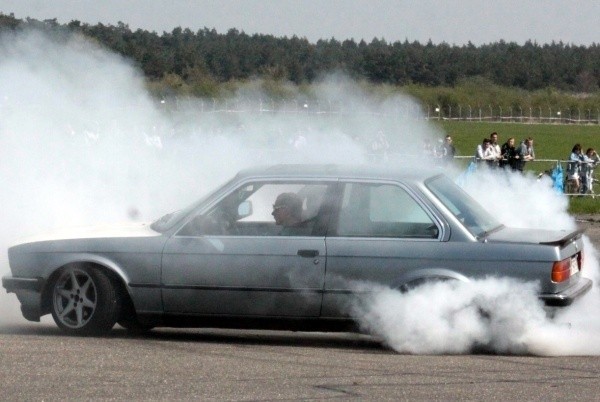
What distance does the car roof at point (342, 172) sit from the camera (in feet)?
28.9

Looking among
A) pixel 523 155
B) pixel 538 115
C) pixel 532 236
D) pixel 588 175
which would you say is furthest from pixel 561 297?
pixel 538 115

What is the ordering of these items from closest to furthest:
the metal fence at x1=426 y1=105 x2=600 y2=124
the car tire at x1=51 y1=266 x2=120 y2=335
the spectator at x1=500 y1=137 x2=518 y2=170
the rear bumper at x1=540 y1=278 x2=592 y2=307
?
the rear bumper at x1=540 y1=278 x2=592 y2=307 < the car tire at x1=51 y1=266 x2=120 y2=335 < the spectator at x1=500 y1=137 x2=518 y2=170 < the metal fence at x1=426 y1=105 x2=600 y2=124

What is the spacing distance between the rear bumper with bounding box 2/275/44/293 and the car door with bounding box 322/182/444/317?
85.9 inches

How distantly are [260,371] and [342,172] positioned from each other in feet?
6.54

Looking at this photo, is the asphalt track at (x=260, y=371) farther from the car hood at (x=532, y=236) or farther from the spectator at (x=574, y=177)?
the spectator at (x=574, y=177)

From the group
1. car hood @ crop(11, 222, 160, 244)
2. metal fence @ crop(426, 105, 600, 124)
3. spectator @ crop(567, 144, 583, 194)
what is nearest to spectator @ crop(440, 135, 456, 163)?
spectator @ crop(567, 144, 583, 194)

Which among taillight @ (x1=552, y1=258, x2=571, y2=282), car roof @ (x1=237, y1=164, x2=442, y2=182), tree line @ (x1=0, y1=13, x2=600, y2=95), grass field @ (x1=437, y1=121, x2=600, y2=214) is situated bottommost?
grass field @ (x1=437, y1=121, x2=600, y2=214)

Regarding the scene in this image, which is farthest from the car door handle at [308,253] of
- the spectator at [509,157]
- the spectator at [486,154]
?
the spectator at [509,157]

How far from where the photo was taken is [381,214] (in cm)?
862

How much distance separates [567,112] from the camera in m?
123

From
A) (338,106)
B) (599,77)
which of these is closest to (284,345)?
(338,106)

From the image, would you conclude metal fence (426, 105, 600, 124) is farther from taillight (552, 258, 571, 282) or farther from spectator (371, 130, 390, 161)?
taillight (552, 258, 571, 282)

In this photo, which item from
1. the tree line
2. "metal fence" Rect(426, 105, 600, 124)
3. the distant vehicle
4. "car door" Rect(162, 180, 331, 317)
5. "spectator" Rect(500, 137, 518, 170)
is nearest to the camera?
the distant vehicle

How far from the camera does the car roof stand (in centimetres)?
880
